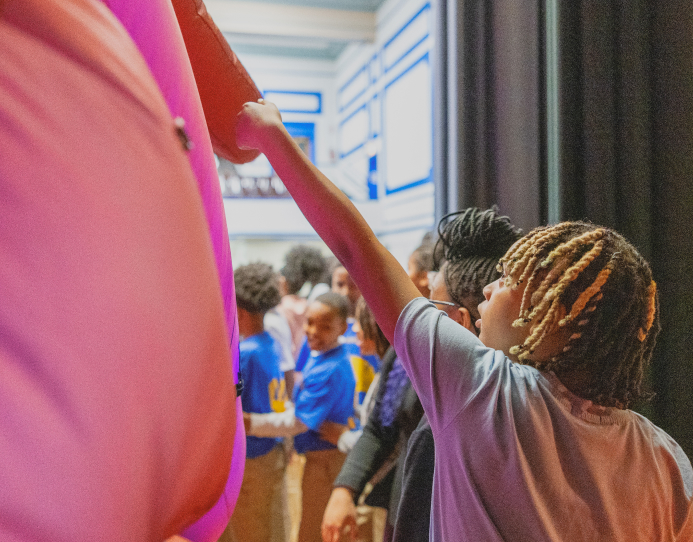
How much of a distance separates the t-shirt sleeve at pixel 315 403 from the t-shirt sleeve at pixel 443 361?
134 centimetres

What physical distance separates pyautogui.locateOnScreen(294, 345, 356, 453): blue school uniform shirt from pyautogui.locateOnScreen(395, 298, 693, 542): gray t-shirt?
1.32 metres

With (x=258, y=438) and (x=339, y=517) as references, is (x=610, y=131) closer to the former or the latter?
(x=339, y=517)

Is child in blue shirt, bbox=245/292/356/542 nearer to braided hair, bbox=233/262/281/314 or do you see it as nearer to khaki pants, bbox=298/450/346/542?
khaki pants, bbox=298/450/346/542

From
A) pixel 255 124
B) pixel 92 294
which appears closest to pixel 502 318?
pixel 255 124

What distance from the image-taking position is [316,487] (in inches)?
77.7

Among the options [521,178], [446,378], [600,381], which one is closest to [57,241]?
[446,378]

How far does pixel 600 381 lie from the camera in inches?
26.4

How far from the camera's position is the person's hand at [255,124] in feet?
2.21

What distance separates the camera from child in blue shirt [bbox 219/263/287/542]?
6.09 ft

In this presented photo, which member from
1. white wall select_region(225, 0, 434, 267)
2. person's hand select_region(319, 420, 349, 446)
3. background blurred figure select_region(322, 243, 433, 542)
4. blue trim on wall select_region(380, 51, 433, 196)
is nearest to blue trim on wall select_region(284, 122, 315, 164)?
white wall select_region(225, 0, 434, 267)

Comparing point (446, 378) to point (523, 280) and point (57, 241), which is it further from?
point (57, 241)

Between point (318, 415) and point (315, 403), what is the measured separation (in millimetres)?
47

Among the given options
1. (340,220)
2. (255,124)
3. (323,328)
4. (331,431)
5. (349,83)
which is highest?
(349,83)

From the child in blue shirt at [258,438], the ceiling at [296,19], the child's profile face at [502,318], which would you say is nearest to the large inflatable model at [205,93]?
the child's profile face at [502,318]
